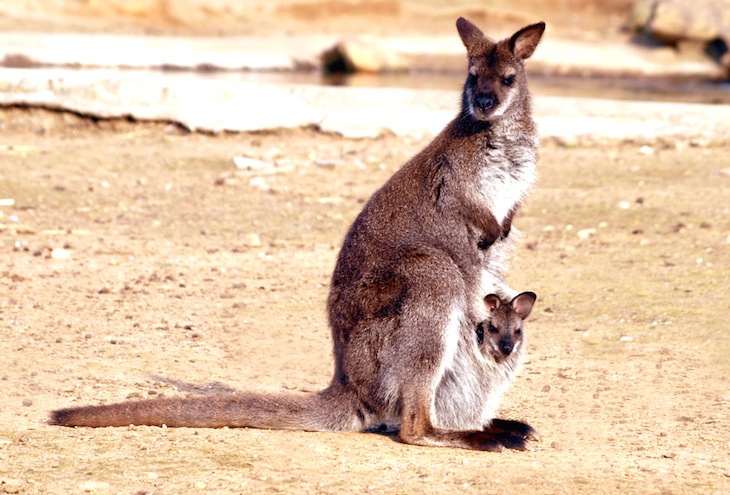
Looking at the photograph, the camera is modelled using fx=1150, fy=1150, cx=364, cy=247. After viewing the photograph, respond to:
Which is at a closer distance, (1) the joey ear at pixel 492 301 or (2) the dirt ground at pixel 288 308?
(2) the dirt ground at pixel 288 308

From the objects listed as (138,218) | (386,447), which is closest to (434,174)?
(386,447)

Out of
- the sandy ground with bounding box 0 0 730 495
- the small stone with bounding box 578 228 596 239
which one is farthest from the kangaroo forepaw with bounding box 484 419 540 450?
the small stone with bounding box 578 228 596 239

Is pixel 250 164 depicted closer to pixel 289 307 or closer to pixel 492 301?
pixel 289 307

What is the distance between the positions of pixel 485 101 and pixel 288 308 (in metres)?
2.16

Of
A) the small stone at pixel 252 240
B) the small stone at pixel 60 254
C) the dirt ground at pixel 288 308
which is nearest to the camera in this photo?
the dirt ground at pixel 288 308

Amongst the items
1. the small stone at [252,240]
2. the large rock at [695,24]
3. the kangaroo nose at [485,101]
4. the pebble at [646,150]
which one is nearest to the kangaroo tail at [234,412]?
the kangaroo nose at [485,101]

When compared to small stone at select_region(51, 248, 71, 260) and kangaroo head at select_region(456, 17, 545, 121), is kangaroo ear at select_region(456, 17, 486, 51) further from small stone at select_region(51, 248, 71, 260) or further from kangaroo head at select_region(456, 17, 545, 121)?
small stone at select_region(51, 248, 71, 260)

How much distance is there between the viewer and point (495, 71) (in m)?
5.28

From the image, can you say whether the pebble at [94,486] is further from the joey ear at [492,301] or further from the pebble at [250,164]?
the pebble at [250,164]

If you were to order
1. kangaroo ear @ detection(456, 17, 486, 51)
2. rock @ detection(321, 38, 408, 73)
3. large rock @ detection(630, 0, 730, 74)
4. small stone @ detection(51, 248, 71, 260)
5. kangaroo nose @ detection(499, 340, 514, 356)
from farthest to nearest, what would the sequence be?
1. large rock @ detection(630, 0, 730, 74)
2. rock @ detection(321, 38, 408, 73)
3. small stone @ detection(51, 248, 71, 260)
4. kangaroo ear @ detection(456, 17, 486, 51)
5. kangaroo nose @ detection(499, 340, 514, 356)

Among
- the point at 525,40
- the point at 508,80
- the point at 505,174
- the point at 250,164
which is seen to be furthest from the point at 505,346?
the point at 250,164

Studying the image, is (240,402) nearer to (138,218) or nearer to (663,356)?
(663,356)

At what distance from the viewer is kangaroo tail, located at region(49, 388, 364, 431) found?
4488 millimetres

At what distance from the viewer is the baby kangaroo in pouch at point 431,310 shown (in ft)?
14.8
